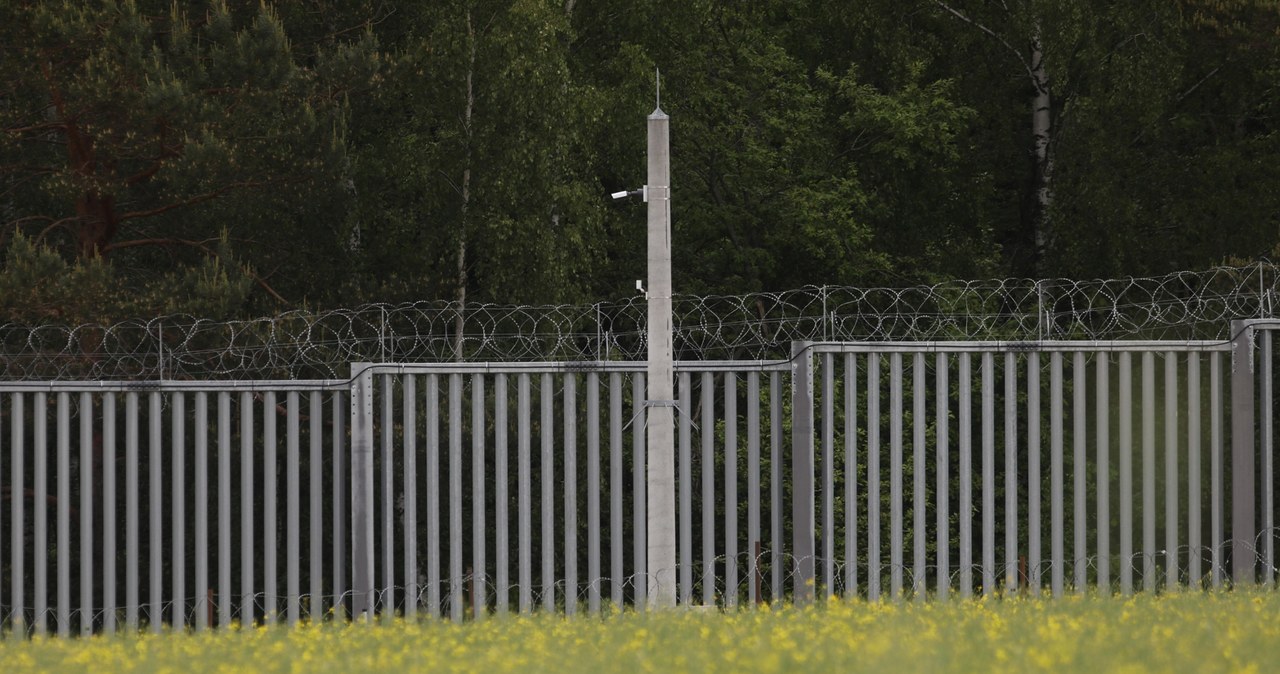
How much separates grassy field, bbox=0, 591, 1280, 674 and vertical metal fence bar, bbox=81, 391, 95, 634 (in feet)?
7.78

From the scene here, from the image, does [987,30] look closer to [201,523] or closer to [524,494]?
[524,494]

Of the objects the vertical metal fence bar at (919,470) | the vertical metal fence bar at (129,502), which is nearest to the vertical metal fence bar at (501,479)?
the vertical metal fence bar at (129,502)

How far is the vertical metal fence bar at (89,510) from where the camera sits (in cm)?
1194

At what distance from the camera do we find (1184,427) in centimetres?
2053

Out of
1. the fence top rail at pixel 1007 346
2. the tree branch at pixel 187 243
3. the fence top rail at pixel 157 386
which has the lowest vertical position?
the fence top rail at pixel 157 386

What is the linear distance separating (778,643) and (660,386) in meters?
2.94

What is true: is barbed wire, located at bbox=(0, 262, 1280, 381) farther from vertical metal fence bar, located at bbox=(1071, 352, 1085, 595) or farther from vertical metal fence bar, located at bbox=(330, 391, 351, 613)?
vertical metal fence bar, located at bbox=(1071, 352, 1085, 595)

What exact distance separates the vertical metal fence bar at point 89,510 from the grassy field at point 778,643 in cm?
237

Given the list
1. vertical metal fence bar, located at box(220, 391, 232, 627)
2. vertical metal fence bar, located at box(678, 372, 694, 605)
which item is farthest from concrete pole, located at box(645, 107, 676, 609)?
vertical metal fence bar, located at box(220, 391, 232, 627)

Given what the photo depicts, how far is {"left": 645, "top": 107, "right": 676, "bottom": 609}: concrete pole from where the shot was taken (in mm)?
10406

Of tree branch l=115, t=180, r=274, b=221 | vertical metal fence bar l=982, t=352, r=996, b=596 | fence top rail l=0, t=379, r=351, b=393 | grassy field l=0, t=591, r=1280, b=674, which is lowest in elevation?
grassy field l=0, t=591, r=1280, b=674

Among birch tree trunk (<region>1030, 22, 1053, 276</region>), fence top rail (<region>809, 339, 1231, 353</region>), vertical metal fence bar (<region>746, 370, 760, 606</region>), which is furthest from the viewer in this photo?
birch tree trunk (<region>1030, 22, 1053, 276</region>)

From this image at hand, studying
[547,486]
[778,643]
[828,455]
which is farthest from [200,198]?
[778,643]

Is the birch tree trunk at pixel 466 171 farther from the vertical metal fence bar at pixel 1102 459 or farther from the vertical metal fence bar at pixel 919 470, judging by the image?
the vertical metal fence bar at pixel 1102 459
